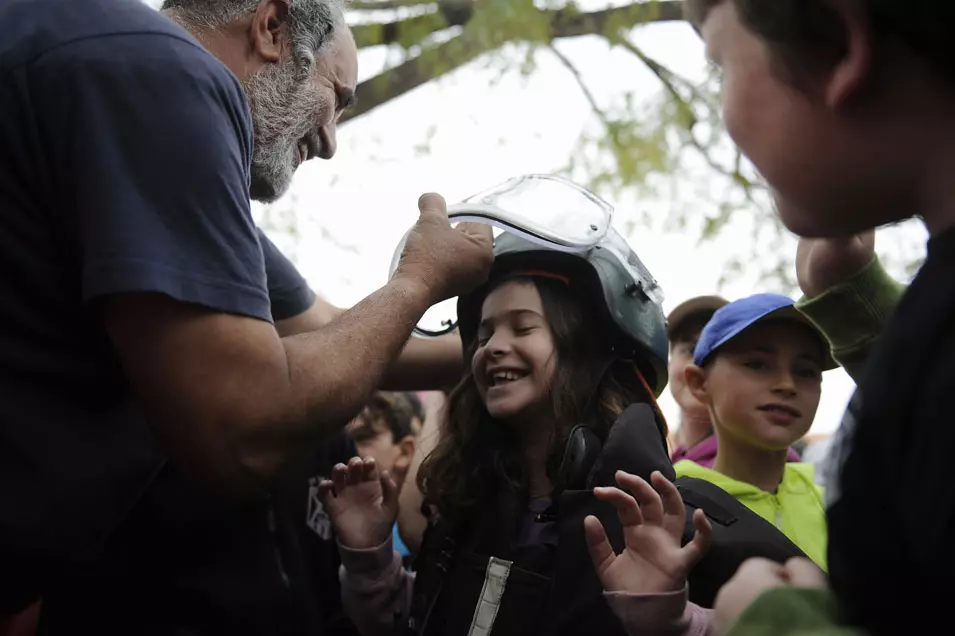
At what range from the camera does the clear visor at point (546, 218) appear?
2566mm

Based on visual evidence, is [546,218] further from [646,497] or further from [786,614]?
[786,614]

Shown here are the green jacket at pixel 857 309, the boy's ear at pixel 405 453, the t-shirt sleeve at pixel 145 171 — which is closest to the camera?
the t-shirt sleeve at pixel 145 171

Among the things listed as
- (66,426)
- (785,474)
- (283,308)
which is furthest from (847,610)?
(283,308)

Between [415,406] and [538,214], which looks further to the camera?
[415,406]

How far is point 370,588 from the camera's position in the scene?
2.72 m

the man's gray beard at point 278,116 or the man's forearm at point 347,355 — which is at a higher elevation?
the man's gray beard at point 278,116

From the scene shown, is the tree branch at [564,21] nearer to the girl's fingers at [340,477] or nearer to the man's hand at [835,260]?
the girl's fingers at [340,477]

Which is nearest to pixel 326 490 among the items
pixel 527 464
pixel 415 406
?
pixel 527 464

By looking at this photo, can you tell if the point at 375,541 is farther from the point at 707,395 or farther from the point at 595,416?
the point at 707,395

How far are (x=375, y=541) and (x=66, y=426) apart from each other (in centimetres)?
124

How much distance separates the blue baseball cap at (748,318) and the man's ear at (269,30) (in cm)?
162

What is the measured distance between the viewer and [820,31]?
3.40 ft

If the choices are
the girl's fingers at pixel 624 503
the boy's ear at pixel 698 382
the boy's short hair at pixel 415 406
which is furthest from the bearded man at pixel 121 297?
the boy's short hair at pixel 415 406

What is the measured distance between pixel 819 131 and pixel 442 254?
1.32 metres
